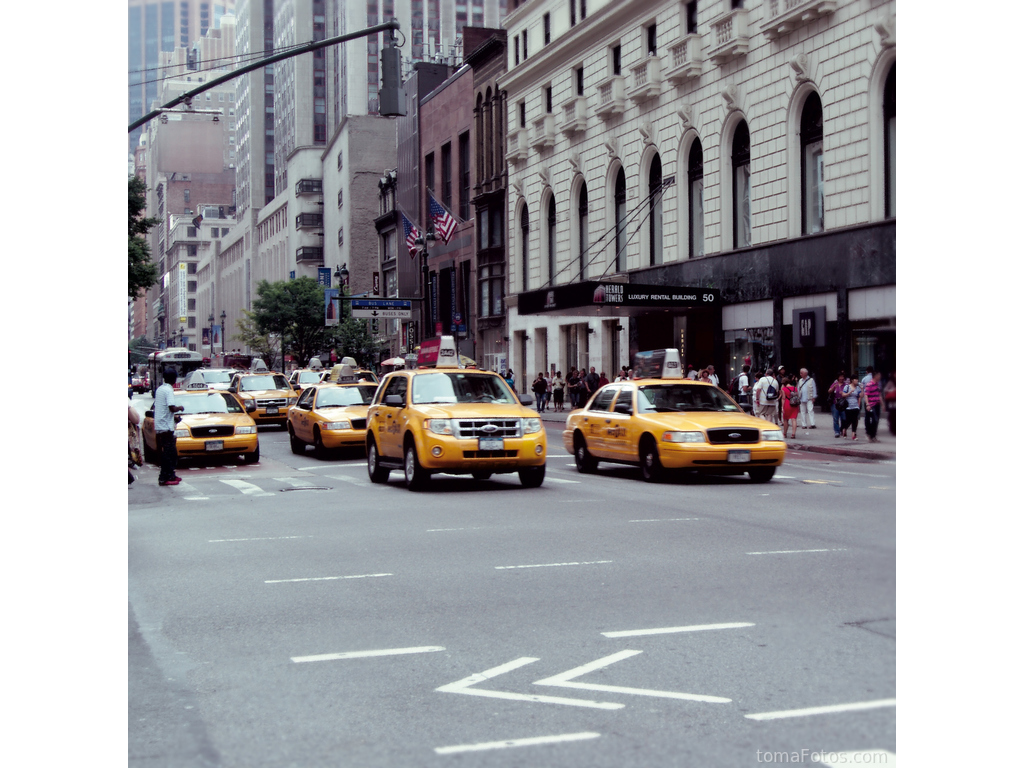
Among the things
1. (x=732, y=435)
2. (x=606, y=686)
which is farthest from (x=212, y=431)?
(x=606, y=686)

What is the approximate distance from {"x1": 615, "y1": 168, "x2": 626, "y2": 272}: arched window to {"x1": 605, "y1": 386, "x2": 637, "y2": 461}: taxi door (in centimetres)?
2629

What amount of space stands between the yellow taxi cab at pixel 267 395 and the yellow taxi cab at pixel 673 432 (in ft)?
55.8

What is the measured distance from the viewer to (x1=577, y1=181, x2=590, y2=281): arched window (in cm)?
4803

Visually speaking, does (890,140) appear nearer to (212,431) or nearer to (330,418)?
(212,431)

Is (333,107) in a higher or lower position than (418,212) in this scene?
higher

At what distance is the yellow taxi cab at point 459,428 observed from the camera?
52.5ft

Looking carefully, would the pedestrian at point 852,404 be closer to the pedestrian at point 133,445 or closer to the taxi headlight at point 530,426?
the taxi headlight at point 530,426

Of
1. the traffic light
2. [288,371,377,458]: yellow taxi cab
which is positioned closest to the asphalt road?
the traffic light

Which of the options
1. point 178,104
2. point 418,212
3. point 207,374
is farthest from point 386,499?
point 418,212

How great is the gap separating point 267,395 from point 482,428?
66.1ft

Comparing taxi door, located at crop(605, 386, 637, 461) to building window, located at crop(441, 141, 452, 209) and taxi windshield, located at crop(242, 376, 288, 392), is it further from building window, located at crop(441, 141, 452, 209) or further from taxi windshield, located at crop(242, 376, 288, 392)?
building window, located at crop(441, 141, 452, 209)
